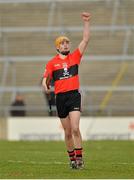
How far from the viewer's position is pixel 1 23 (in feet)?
114

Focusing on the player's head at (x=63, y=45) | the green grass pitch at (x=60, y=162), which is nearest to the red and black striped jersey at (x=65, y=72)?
the player's head at (x=63, y=45)

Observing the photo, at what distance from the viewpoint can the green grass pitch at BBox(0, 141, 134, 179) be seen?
451 inches

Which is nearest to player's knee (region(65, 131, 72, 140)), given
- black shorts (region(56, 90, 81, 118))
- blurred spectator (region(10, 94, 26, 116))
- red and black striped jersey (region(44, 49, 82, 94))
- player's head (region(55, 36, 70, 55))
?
black shorts (region(56, 90, 81, 118))

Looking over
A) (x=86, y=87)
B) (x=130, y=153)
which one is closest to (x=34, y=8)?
(x=86, y=87)

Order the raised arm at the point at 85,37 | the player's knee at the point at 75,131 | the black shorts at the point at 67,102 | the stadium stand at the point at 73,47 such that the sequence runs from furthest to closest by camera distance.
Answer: the stadium stand at the point at 73,47
the raised arm at the point at 85,37
the black shorts at the point at 67,102
the player's knee at the point at 75,131

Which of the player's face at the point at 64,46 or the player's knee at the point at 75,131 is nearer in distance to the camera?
the player's knee at the point at 75,131

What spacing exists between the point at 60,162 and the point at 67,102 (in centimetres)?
209

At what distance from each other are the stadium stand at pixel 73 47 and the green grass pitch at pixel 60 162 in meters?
9.20

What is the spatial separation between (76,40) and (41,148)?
13853mm

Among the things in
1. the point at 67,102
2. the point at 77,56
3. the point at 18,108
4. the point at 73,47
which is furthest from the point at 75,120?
the point at 73,47

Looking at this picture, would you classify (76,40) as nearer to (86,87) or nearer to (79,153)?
(86,87)

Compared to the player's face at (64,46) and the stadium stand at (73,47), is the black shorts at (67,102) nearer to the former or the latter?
the player's face at (64,46)

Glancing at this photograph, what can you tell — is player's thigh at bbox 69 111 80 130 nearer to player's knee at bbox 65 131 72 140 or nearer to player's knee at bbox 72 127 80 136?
player's knee at bbox 72 127 80 136

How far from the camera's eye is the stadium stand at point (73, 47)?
98.6ft
